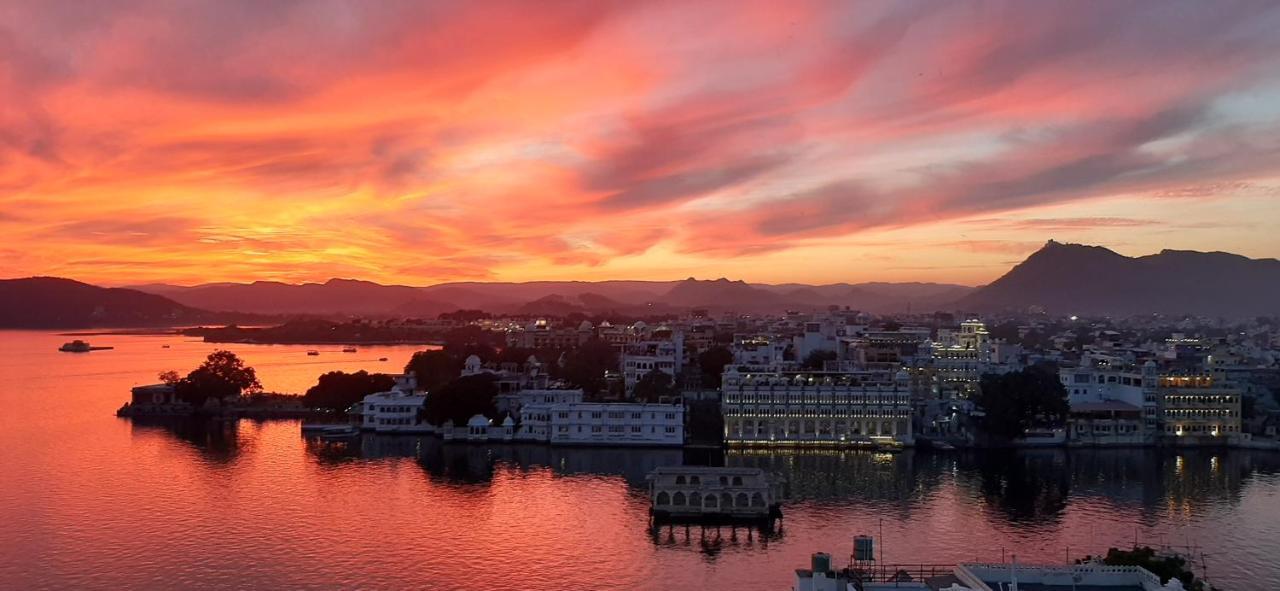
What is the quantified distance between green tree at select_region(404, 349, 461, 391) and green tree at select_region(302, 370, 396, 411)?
2.56 meters

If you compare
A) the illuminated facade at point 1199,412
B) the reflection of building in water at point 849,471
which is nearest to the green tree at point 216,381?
the reflection of building in water at point 849,471

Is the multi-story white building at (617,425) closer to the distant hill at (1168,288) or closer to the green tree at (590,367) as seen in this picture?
the green tree at (590,367)

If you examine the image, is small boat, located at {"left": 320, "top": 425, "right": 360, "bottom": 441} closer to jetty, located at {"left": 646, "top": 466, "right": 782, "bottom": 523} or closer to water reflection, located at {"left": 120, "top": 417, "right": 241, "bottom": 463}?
water reflection, located at {"left": 120, "top": 417, "right": 241, "bottom": 463}

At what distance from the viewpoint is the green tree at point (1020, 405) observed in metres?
32.5

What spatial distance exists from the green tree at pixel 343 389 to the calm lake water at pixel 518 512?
4165mm

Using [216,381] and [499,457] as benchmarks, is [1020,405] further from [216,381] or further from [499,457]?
[216,381]

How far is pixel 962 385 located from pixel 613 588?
28.3 meters

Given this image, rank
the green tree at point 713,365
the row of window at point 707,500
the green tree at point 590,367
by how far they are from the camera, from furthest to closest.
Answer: the green tree at point 713,365 → the green tree at point 590,367 → the row of window at point 707,500

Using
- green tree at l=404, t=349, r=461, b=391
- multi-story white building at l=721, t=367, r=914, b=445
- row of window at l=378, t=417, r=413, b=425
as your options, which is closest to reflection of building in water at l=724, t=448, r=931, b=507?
multi-story white building at l=721, t=367, r=914, b=445

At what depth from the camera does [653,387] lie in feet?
128

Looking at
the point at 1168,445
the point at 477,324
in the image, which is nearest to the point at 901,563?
the point at 1168,445

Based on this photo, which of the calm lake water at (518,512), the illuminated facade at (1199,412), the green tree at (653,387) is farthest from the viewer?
the green tree at (653,387)

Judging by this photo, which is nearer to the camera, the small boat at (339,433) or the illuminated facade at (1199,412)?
the illuminated facade at (1199,412)

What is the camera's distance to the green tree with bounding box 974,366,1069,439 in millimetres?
32500
